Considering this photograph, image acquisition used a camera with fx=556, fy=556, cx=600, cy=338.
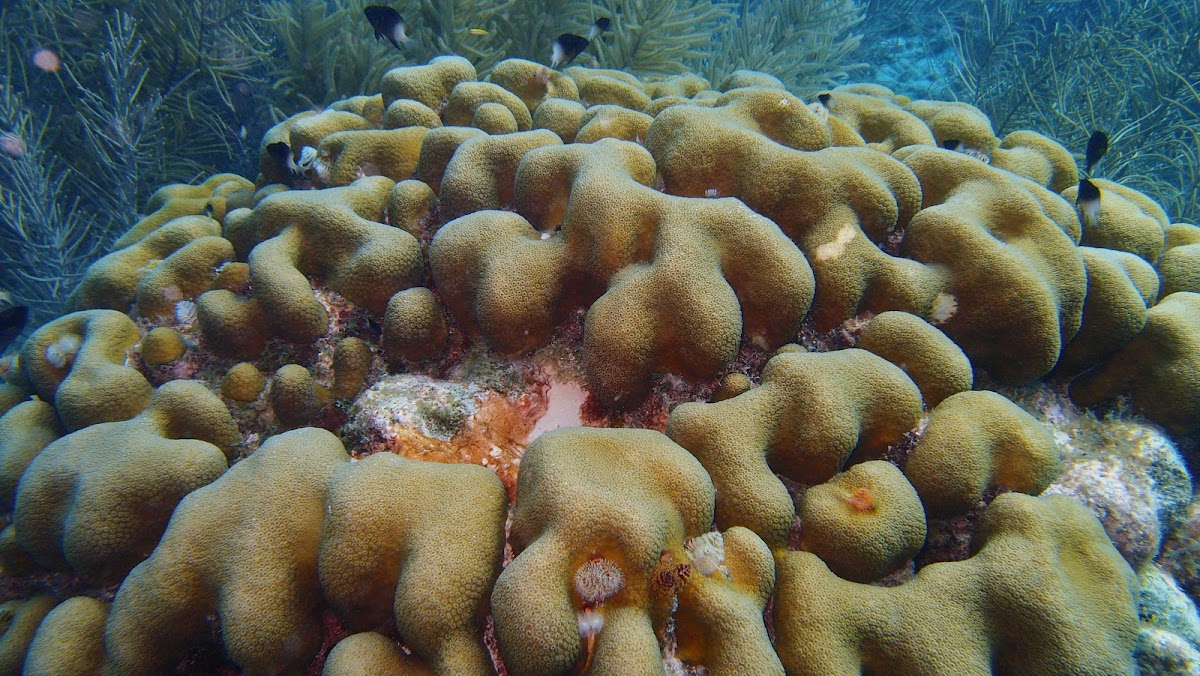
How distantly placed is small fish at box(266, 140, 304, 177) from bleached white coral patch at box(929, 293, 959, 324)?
3.64m

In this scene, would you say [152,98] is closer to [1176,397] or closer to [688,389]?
[688,389]

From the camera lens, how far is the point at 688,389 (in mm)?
2344

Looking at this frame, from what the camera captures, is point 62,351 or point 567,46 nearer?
point 62,351

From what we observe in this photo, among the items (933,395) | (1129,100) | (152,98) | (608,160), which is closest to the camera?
(933,395)

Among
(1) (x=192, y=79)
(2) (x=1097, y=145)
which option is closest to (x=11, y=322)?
(1) (x=192, y=79)

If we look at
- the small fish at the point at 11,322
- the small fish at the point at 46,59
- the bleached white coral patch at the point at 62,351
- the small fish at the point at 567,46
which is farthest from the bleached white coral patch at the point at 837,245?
the small fish at the point at 46,59

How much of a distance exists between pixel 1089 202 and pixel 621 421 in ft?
9.31

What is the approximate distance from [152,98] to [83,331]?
4.95 metres

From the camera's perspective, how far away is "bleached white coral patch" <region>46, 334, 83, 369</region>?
2688 mm

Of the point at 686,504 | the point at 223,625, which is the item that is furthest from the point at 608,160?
the point at 223,625

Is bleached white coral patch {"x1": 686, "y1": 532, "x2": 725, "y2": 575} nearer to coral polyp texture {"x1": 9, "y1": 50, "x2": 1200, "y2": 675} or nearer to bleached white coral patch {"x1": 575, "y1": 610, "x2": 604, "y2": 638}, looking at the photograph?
coral polyp texture {"x1": 9, "y1": 50, "x2": 1200, "y2": 675}

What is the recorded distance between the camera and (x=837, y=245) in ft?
8.22

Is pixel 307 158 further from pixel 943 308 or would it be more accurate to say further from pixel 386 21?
pixel 943 308

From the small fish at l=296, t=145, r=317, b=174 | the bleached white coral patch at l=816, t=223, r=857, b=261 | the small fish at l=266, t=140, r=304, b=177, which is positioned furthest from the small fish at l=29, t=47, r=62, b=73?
the bleached white coral patch at l=816, t=223, r=857, b=261
